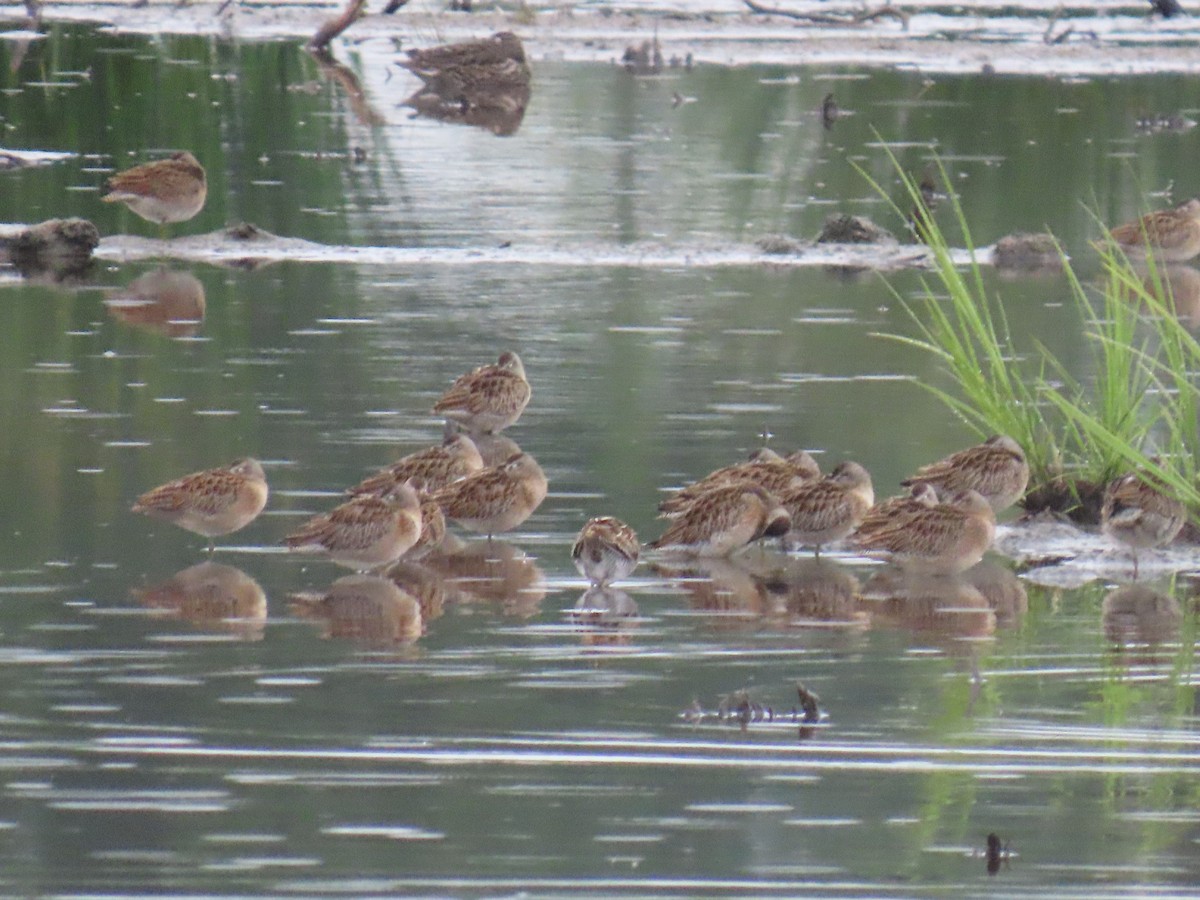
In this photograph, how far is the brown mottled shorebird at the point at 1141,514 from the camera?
11.0 m

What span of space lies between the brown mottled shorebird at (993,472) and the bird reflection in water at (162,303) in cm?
637

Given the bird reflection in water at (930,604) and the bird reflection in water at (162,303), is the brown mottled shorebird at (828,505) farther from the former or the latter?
the bird reflection in water at (162,303)

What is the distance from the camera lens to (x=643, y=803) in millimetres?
7496

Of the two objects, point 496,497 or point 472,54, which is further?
point 472,54

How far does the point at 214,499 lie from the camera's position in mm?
11133

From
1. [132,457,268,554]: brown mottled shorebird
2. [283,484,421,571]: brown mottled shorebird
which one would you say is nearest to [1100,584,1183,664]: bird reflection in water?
[283,484,421,571]: brown mottled shorebird

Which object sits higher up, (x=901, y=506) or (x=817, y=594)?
(x=901, y=506)

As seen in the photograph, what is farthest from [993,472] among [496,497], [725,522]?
[496,497]

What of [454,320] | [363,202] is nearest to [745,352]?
[454,320]

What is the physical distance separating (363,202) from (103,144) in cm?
525

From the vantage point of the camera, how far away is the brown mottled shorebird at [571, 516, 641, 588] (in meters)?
10.3

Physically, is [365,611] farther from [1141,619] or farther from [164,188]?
[164,188]

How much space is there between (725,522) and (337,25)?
2521 centimetres

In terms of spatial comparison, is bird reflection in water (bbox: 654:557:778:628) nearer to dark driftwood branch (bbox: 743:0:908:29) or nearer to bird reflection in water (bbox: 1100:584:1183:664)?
bird reflection in water (bbox: 1100:584:1183:664)
